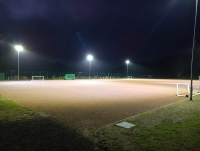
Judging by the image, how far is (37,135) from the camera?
14.0 feet

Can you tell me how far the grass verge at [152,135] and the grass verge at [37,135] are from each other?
1.76 ft

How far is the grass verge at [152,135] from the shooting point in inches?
148

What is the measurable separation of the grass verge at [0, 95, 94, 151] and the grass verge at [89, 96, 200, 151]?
0.54 metres

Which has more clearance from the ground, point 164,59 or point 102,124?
point 164,59

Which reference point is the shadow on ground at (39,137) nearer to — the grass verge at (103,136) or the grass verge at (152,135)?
the grass verge at (103,136)

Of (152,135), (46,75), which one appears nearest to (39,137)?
(152,135)

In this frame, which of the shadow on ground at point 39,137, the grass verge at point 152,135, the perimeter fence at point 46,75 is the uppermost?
the perimeter fence at point 46,75

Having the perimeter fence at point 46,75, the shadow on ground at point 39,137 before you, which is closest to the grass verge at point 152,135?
the shadow on ground at point 39,137

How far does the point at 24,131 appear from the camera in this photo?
4516 mm

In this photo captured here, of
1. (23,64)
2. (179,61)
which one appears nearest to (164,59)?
(179,61)

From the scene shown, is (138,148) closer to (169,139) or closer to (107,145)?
(107,145)

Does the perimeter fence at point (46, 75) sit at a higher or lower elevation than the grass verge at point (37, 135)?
higher

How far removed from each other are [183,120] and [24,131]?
5.53 metres

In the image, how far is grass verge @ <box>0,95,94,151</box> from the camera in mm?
3660
